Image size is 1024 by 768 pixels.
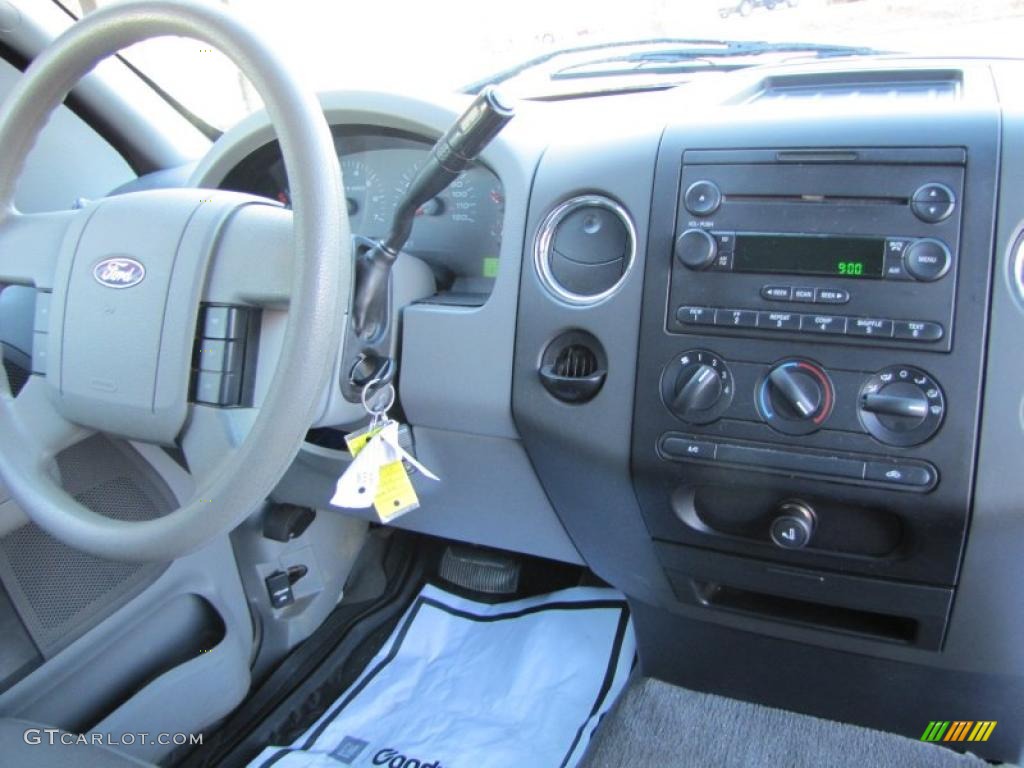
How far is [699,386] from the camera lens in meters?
0.97

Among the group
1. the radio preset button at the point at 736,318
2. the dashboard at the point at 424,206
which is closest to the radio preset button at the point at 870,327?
the radio preset button at the point at 736,318

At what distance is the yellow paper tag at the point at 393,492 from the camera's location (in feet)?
3.33

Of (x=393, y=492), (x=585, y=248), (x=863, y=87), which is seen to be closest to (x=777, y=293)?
(x=585, y=248)

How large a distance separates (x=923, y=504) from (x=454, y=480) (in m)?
0.70

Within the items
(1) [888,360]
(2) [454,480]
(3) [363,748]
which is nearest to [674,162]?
(1) [888,360]

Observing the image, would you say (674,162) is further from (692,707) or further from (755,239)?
(692,707)

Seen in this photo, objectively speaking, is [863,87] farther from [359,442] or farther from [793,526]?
[359,442]

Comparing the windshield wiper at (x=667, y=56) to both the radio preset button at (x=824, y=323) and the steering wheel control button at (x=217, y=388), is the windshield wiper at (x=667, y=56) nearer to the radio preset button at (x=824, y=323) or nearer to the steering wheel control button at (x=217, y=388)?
the radio preset button at (x=824, y=323)

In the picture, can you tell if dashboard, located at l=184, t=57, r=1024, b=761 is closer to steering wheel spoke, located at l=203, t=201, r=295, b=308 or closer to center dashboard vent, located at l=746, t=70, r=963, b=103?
center dashboard vent, located at l=746, t=70, r=963, b=103

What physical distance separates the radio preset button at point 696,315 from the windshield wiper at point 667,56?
592 mm

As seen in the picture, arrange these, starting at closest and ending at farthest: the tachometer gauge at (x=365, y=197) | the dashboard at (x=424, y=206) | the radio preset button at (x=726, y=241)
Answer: the radio preset button at (x=726, y=241) < the dashboard at (x=424, y=206) < the tachometer gauge at (x=365, y=197)

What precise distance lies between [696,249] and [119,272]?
68 cm
